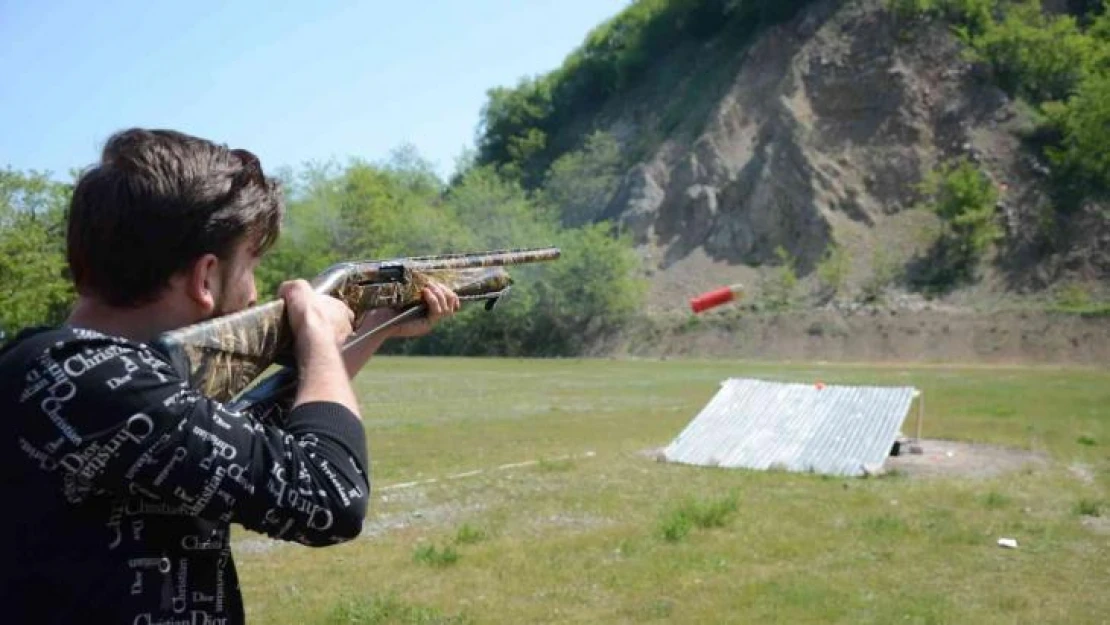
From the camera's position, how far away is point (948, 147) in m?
80.9

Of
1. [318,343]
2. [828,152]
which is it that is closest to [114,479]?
[318,343]

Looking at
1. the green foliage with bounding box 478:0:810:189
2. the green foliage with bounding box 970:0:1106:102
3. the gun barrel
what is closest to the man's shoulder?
the gun barrel

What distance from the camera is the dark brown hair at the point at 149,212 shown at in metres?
2.31

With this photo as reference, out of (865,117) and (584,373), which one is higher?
(865,117)

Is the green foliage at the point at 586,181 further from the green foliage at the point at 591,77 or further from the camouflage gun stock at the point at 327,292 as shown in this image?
the camouflage gun stock at the point at 327,292

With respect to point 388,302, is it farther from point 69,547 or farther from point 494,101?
point 494,101

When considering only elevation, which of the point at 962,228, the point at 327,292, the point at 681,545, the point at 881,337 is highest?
the point at 327,292

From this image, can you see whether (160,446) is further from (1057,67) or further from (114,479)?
(1057,67)

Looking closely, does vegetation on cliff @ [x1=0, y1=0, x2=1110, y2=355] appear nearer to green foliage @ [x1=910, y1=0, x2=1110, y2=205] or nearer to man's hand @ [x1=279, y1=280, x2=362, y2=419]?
green foliage @ [x1=910, y1=0, x2=1110, y2=205]

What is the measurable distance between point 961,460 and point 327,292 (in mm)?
17726

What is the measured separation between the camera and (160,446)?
2.25 meters

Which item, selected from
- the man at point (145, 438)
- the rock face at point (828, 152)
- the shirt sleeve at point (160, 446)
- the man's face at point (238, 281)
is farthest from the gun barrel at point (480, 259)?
the rock face at point (828, 152)

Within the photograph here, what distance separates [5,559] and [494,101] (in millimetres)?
128179

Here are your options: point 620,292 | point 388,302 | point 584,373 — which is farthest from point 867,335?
point 388,302
